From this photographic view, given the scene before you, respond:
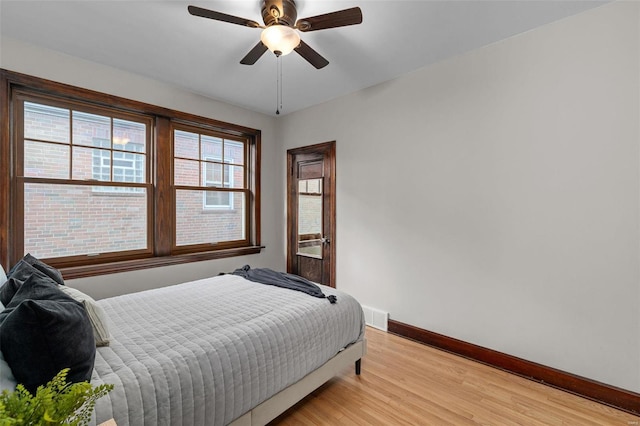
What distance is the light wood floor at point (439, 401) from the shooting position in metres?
1.85

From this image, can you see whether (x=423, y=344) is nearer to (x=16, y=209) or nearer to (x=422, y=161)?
(x=422, y=161)

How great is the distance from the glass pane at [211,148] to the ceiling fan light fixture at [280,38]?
2224mm

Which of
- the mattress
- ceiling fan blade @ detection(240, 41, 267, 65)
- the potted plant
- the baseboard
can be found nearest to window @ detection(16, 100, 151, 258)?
the mattress

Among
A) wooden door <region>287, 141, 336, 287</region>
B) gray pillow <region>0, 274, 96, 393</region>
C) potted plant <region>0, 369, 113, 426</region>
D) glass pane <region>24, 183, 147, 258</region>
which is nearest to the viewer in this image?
potted plant <region>0, 369, 113, 426</region>

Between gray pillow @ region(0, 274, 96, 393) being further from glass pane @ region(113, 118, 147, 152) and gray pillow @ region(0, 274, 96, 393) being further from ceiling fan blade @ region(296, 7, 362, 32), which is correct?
glass pane @ region(113, 118, 147, 152)

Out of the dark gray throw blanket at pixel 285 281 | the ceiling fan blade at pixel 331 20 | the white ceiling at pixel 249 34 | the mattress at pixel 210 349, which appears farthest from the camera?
the dark gray throw blanket at pixel 285 281

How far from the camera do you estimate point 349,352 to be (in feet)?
7.29

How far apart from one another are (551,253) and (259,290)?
93.5 inches

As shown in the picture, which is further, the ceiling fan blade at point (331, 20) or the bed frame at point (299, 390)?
the ceiling fan blade at point (331, 20)

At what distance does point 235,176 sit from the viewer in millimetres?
4195

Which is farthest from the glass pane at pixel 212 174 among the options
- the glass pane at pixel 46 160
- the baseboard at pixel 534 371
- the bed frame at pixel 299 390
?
the baseboard at pixel 534 371

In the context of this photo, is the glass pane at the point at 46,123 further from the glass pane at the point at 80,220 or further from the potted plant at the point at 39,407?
the potted plant at the point at 39,407

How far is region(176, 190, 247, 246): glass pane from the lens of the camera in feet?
11.9

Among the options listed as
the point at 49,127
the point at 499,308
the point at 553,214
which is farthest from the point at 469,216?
the point at 49,127
